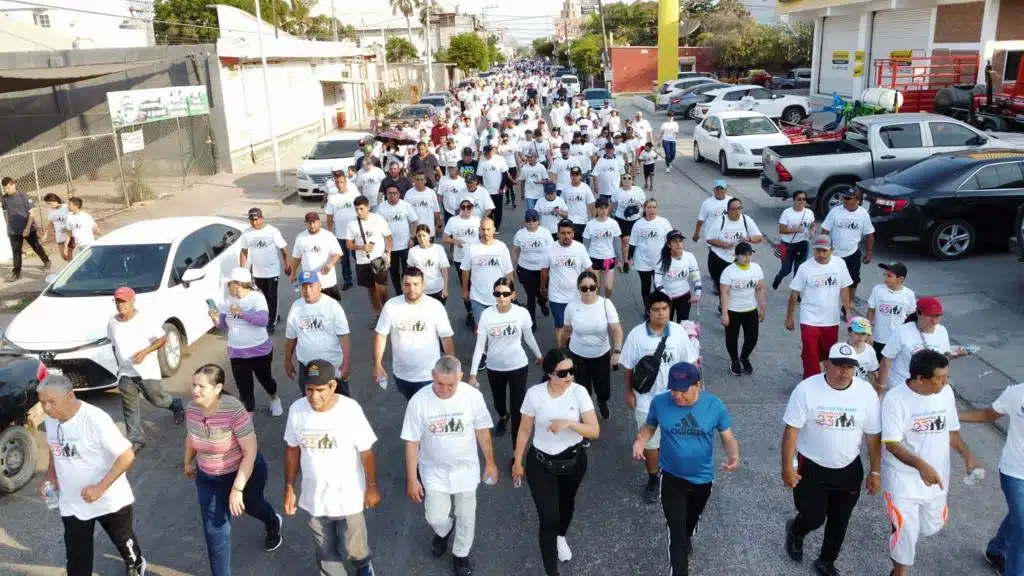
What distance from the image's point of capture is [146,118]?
19203mm

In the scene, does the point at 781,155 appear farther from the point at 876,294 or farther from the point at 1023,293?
the point at 876,294

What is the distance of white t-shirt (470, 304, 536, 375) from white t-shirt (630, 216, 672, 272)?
300cm

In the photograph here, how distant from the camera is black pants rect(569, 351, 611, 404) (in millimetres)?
6574

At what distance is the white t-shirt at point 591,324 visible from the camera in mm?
6332

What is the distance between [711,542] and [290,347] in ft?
12.0

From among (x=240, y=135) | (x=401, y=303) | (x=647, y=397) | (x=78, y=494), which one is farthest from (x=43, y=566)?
(x=240, y=135)

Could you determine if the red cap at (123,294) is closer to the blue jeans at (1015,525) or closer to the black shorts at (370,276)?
the black shorts at (370,276)

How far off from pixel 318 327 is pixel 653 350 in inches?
106

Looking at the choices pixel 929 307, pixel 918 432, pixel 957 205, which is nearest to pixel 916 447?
pixel 918 432

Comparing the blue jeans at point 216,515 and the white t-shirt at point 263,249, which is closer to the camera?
the blue jeans at point 216,515

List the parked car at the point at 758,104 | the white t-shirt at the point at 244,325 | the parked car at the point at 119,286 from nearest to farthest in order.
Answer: the white t-shirt at the point at 244,325 < the parked car at the point at 119,286 < the parked car at the point at 758,104

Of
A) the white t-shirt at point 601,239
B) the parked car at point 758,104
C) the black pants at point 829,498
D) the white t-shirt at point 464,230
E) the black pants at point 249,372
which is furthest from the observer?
the parked car at point 758,104

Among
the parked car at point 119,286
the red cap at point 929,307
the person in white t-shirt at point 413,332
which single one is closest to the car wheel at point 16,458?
the parked car at point 119,286

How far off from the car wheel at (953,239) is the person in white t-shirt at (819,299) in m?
5.42
